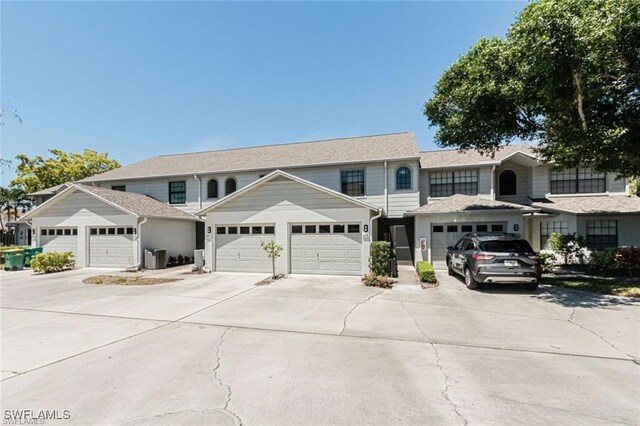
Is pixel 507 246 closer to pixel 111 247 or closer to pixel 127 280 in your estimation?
pixel 127 280

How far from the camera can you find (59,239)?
1844 cm

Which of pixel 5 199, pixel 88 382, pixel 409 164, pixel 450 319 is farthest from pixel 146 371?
pixel 5 199

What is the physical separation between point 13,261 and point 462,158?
27273mm

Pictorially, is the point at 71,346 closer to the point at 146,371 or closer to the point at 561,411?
the point at 146,371

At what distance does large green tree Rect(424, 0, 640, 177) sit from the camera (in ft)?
28.8

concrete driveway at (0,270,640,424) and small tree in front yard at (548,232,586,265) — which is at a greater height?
small tree in front yard at (548,232,586,265)

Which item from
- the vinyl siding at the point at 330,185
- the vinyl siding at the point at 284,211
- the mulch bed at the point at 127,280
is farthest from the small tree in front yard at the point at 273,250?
the vinyl siding at the point at 330,185

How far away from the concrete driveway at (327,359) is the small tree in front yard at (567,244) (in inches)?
287

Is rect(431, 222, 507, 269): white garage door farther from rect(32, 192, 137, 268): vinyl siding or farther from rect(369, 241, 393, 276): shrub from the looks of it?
rect(32, 192, 137, 268): vinyl siding

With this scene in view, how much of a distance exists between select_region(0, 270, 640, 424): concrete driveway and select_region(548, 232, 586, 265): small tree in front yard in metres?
7.28

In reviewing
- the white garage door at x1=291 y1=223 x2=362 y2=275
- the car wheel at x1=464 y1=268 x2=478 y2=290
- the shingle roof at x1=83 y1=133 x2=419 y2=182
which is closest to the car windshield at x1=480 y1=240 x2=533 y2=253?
the car wheel at x1=464 y1=268 x2=478 y2=290

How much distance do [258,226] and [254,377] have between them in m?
11.2

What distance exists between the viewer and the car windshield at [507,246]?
1012cm

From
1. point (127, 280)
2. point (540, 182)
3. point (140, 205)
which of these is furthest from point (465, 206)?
point (140, 205)
